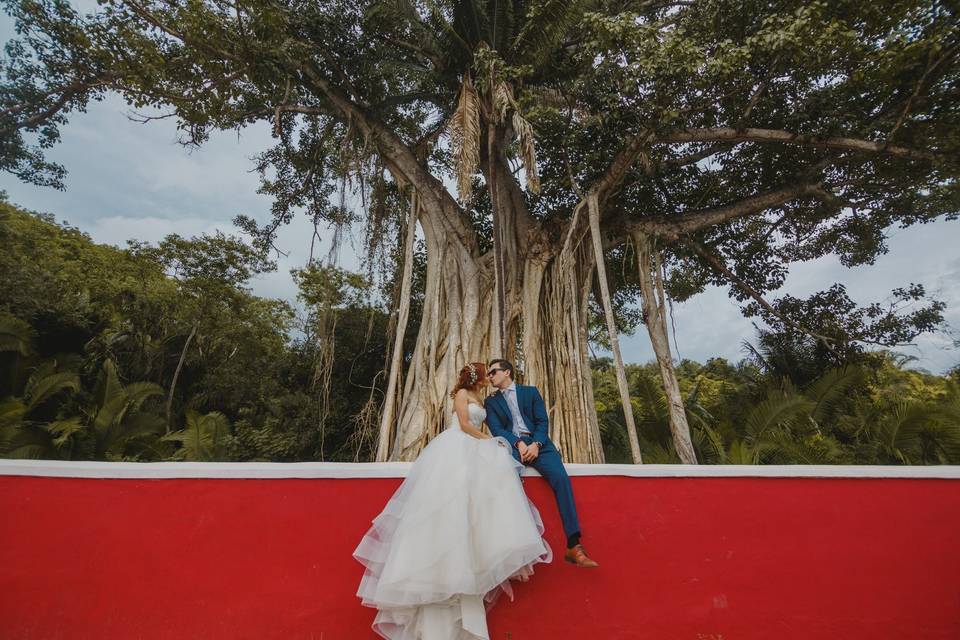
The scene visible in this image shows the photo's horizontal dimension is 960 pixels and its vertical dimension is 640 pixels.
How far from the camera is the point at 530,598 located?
6.95ft

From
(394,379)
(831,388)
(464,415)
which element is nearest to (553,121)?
(394,379)

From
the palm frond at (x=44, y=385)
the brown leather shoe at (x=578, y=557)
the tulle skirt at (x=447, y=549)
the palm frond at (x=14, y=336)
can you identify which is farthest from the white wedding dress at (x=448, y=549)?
the palm frond at (x=14, y=336)

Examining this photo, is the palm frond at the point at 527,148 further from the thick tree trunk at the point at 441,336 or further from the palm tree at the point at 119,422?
the palm tree at the point at 119,422

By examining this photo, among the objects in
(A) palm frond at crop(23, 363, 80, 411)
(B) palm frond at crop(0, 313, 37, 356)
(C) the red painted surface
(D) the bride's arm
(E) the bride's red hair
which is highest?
(B) palm frond at crop(0, 313, 37, 356)

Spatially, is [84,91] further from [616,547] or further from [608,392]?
[608,392]

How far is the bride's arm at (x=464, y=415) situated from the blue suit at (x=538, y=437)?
0.62ft

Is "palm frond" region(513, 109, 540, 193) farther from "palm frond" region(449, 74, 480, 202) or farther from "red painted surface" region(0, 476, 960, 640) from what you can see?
"red painted surface" region(0, 476, 960, 640)

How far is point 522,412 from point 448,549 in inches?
34.4

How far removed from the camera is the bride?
67.8 inches

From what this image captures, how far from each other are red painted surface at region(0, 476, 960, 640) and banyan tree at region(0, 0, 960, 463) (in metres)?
1.48

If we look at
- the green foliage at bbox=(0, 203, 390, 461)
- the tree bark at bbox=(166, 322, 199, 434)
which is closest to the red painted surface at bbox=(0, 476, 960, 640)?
the green foliage at bbox=(0, 203, 390, 461)

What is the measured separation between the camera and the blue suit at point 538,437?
2.10 meters

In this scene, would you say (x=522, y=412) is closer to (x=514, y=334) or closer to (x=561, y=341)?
(x=561, y=341)

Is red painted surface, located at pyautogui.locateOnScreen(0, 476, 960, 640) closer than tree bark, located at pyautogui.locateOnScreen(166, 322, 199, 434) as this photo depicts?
Yes
